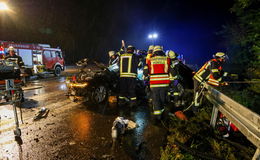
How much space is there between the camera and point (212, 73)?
4.34 metres

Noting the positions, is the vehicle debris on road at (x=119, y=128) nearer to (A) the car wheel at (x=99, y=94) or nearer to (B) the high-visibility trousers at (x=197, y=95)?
(B) the high-visibility trousers at (x=197, y=95)

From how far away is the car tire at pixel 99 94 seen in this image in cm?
552

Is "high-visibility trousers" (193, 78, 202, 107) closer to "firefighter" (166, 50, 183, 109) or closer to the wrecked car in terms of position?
"firefighter" (166, 50, 183, 109)

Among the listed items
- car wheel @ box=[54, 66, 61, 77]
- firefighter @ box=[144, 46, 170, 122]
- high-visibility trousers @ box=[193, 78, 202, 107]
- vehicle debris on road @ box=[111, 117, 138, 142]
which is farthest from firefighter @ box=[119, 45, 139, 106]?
car wheel @ box=[54, 66, 61, 77]

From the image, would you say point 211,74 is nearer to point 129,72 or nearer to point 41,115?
point 129,72

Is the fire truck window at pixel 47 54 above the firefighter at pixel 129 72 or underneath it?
above

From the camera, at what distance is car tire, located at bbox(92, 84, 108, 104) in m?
5.52

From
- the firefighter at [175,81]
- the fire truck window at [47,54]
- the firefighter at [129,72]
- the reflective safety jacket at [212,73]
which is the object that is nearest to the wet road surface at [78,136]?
the firefighter at [129,72]

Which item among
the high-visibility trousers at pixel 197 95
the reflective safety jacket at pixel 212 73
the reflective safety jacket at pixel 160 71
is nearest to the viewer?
the reflective safety jacket at pixel 160 71

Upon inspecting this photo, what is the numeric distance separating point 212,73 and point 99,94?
11.7 feet

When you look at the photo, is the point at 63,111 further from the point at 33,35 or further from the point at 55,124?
the point at 33,35

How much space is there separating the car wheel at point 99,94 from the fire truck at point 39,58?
30.4 ft

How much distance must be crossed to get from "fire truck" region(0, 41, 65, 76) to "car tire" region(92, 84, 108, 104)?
9258 millimetres

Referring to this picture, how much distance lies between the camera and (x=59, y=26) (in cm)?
3212
